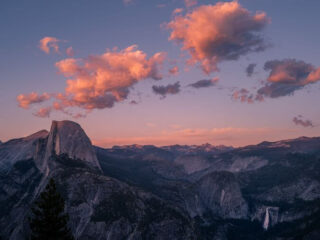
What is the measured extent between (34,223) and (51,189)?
8.44 metres

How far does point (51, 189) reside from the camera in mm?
78125

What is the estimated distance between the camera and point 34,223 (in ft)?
241

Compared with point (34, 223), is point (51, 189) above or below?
above

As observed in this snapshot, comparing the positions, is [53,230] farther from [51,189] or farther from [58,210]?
[51,189]

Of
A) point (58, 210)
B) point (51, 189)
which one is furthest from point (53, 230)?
point (51, 189)

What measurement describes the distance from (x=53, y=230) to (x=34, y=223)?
457cm

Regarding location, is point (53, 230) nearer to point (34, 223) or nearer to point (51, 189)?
point (34, 223)

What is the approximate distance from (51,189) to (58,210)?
17.5 feet

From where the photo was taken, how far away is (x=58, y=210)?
251ft

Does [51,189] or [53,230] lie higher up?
[51,189]
